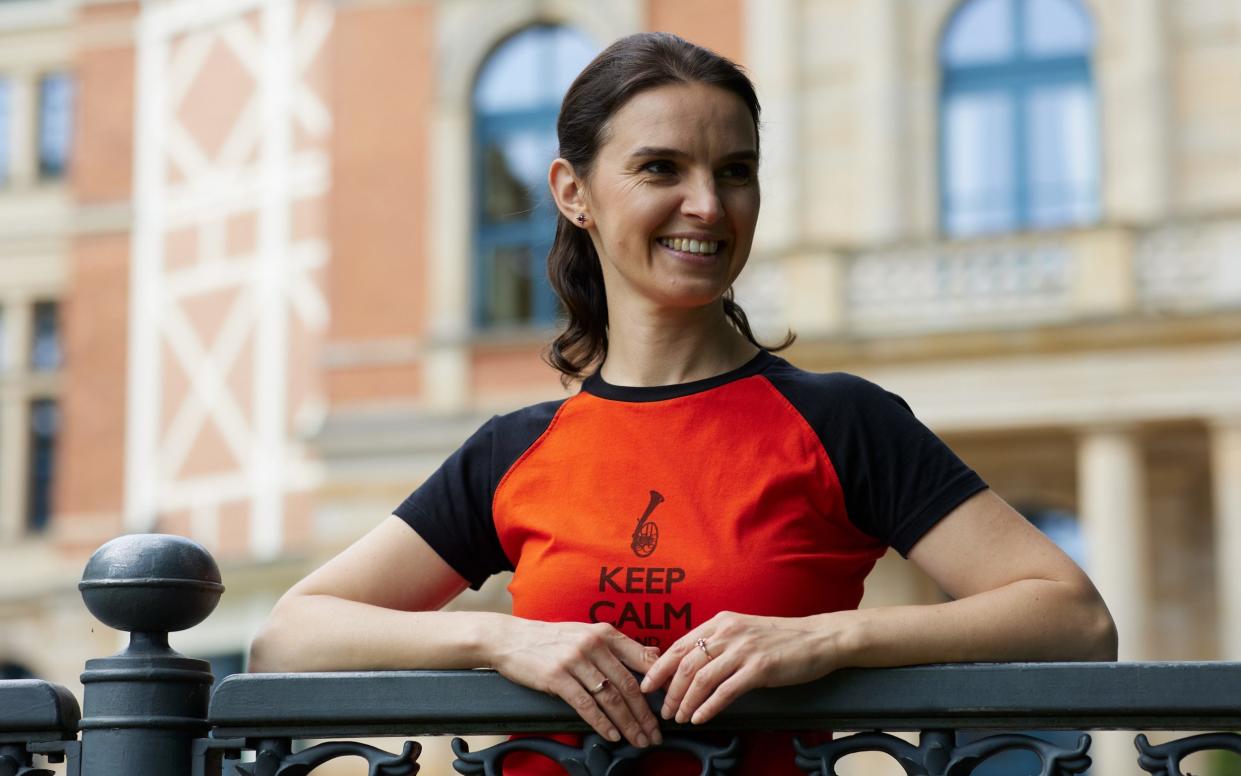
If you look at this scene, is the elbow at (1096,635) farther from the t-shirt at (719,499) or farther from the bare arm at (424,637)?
the bare arm at (424,637)

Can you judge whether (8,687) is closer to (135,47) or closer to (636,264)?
(636,264)

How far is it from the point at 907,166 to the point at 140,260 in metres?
9.41

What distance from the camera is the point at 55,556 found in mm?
21453

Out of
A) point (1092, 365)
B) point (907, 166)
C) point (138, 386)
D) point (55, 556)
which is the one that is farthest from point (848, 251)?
point (55, 556)


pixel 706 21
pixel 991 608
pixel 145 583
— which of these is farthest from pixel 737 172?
pixel 706 21

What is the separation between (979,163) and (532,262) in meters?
3.65

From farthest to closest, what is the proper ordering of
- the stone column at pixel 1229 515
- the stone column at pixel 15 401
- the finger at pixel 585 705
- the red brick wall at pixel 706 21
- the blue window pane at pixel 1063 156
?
1. the stone column at pixel 15 401
2. the red brick wall at pixel 706 21
3. the blue window pane at pixel 1063 156
4. the stone column at pixel 1229 515
5. the finger at pixel 585 705

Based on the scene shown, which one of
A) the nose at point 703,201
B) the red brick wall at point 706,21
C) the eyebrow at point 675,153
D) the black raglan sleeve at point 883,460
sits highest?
the red brick wall at point 706,21

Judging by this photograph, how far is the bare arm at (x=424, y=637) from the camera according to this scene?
1998mm

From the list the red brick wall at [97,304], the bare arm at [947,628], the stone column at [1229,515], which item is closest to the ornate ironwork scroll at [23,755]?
the bare arm at [947,628]

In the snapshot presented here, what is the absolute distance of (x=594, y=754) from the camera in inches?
79.5

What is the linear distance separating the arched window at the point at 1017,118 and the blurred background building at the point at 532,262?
1.0 inches

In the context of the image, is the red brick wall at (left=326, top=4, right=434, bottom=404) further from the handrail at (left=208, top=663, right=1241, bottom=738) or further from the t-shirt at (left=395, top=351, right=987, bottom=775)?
the handrail at (left=208, top=663, right=1241, bottom=738)

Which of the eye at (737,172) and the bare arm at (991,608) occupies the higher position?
the eye at (737,172)
